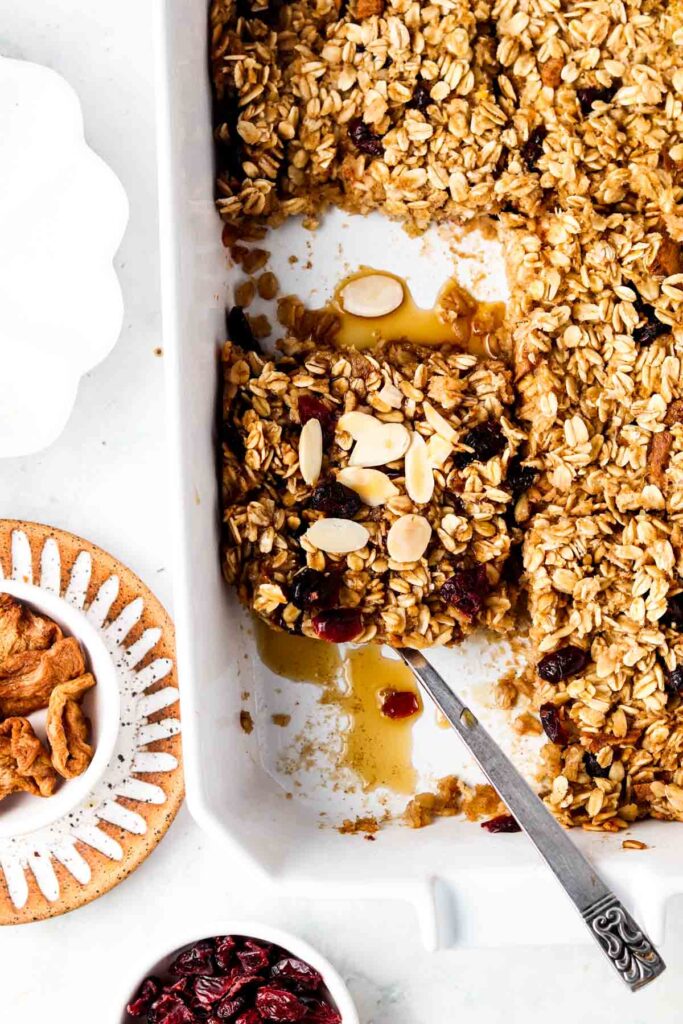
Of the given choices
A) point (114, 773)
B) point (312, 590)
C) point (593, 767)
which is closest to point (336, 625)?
point (312, 590)

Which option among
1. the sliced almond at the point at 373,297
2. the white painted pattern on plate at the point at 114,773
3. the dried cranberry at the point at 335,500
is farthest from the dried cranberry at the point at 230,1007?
the sliced almond at the point at 373,297

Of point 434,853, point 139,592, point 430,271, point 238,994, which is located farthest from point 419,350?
point 238,994

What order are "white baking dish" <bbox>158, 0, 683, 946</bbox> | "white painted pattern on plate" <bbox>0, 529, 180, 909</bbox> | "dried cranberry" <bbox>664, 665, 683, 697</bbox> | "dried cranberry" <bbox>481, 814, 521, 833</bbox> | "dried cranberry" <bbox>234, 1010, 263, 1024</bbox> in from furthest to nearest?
1. "white painted pattern on plate" <bbox>0, 529, 180, 909</bbox>
2. "dried cranberry" <bbox>234, 1010, 263, 1024</bbox>
3. "dried cranberry" <bbox>481, 814, 521, 833</bbox>
4. "dried cranberry" <bbox>664, 665, 683, 697</bbox>
5. "white baking dish" <bbox>158, 0, 683, 946</bbox>

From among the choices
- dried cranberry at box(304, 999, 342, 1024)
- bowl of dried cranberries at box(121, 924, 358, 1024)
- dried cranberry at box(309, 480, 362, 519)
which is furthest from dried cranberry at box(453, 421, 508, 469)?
dried cranberry at box(304, 999, 342, 1024)

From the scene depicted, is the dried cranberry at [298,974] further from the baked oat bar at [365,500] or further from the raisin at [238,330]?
the raisin at [238,330]

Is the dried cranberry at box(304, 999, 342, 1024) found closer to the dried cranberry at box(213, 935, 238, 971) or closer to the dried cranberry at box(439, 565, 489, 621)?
the dried cranberry at box(213, 935, 238, 971)

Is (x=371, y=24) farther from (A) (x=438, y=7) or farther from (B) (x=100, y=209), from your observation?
(B) (x=100, y=209)

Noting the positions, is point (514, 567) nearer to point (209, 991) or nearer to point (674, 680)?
point (674, 680)
